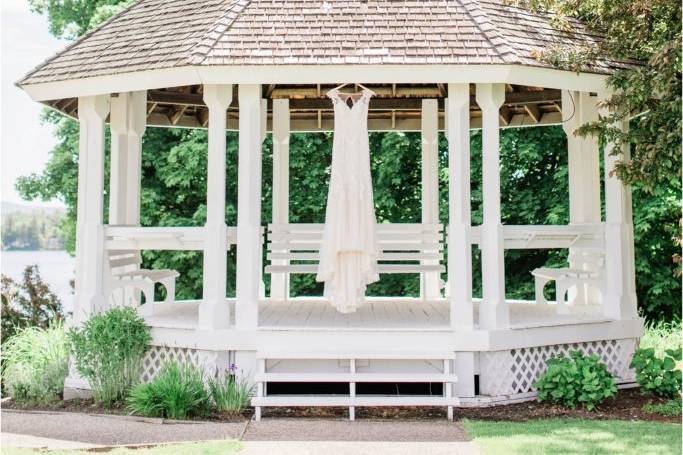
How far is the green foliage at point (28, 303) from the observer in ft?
39.2

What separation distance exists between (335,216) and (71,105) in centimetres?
476

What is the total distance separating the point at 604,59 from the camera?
727 cm

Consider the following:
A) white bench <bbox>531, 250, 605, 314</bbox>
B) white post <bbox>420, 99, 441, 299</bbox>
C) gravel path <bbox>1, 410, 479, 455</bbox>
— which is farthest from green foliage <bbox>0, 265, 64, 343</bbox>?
white bench <bbox>531, 250, 605, 314</bbox>

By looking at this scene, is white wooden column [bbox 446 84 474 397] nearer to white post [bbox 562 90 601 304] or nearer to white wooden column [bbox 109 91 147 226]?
white post [bbox 562 90 601 304]

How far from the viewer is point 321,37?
682 centimetres

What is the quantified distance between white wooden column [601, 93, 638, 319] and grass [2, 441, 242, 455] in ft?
15.9

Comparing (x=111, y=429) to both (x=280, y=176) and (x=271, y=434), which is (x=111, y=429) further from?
(x=280, y=176)

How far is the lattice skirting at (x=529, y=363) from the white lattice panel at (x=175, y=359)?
288 cm

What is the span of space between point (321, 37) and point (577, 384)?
4.57m

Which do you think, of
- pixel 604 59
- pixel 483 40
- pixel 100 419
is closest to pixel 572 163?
pixel 604 59

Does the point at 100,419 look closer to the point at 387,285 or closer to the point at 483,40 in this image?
the point at 483,40

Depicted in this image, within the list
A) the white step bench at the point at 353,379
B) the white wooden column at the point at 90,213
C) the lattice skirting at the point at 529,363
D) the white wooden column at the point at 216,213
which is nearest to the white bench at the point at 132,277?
the white wooden column at the point at 90,213

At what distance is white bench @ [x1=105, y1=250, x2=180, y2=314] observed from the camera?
7566 mm

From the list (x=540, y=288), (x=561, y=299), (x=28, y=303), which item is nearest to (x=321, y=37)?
(x=561, y=299)
